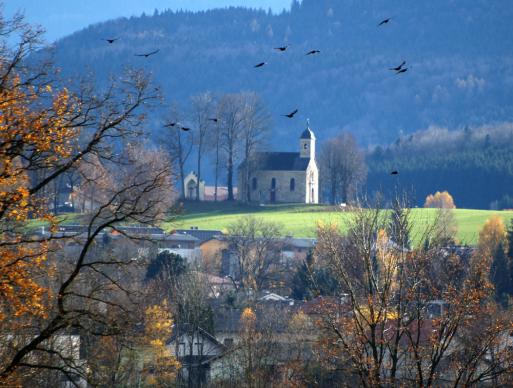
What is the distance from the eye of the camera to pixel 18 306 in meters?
16.1

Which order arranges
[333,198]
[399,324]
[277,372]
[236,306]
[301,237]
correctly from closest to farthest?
[399,324] < [277,372] < [236,306] < [301,237] < [333,198]

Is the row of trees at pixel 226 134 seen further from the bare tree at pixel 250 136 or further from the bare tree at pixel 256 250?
the bare tree at pixel 256 250

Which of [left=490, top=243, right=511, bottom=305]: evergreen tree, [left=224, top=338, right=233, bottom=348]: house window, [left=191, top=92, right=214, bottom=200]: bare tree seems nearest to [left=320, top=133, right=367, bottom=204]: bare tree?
[left=191, top=92, right=214, bottom=200]: bare tree

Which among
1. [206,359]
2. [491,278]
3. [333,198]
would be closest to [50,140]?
[206,359]

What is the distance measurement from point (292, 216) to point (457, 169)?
54.5m

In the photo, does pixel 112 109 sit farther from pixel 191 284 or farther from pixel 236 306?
pixel 236 306

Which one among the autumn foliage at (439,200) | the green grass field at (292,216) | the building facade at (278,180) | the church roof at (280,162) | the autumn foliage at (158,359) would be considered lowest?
the autumn foliage at (158,359)

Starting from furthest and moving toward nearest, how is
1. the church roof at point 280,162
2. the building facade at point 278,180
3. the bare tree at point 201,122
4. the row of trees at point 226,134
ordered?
1. the church roof at point 280,162
2. the bare tree at point 201,122
3. the row of trees at point 226,134
4. the building facade at point 278,180

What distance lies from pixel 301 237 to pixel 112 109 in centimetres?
6967

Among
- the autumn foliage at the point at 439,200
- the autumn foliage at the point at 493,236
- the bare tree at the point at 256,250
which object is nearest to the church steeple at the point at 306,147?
the autumn foliage at the point at 439,200

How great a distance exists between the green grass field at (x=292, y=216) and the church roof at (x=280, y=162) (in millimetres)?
11411

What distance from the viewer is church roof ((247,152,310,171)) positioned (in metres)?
120

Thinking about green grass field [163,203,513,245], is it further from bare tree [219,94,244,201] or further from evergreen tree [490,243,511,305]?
evergreen tree [490,243,511,305]

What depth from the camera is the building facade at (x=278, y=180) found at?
117 m
